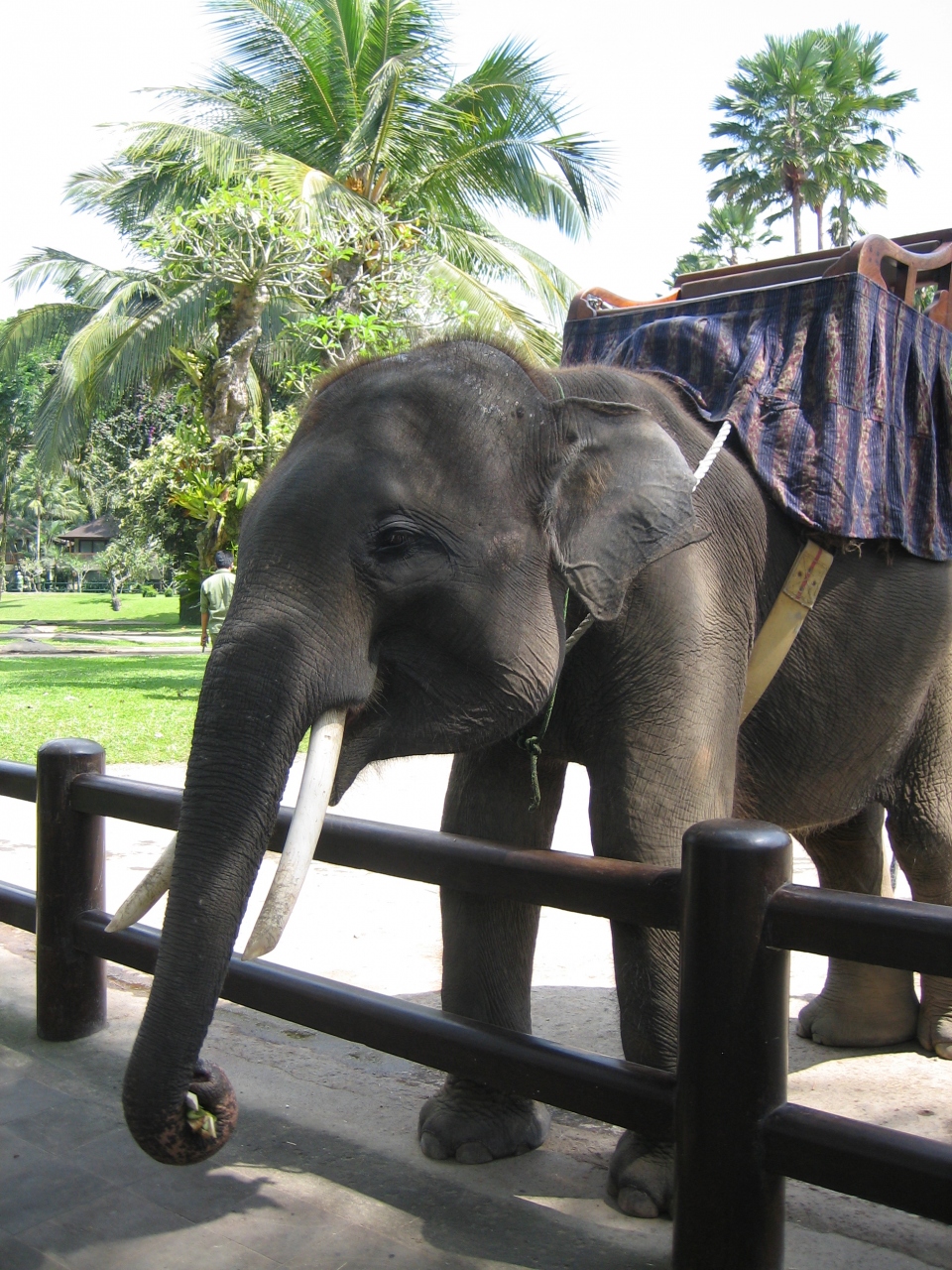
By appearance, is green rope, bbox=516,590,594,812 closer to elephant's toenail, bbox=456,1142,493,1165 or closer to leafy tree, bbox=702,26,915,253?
elephant's toenail, bbox=456,1142,493,1165

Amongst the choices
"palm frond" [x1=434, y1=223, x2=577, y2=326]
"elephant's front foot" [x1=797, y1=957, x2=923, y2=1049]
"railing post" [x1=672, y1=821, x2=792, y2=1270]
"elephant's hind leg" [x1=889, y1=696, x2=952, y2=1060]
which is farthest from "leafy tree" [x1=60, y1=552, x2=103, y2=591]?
"railing post" [x1=672, y1=821, x2=792, y2=1270]

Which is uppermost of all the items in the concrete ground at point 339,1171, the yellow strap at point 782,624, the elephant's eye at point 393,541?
the elephant's eye at point 393,541

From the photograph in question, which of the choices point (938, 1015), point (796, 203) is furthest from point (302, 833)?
point (796, 203)

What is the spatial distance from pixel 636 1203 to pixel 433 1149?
57 cm

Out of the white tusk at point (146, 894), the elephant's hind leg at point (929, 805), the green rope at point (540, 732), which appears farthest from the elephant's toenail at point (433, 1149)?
the elephant's hind leg at point (929, 805)

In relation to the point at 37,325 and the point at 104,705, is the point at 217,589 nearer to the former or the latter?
the point at 104,705

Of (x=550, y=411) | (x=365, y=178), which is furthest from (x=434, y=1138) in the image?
(x=365, y=178)

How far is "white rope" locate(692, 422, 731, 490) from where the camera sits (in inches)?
113

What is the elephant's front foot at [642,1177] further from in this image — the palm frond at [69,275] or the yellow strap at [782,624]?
the palm frond at [69,275]

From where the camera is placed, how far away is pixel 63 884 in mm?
3680

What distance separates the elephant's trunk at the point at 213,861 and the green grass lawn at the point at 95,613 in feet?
108

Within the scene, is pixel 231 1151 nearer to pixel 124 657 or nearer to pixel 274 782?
pixel 274 782

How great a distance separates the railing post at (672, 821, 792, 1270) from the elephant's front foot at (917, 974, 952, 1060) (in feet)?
6.43

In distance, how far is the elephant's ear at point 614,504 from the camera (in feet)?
8.34
